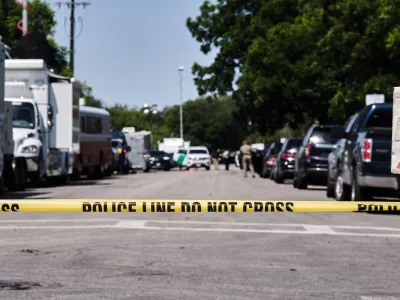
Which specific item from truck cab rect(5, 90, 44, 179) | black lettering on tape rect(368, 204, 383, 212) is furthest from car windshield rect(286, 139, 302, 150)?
black lettering on tape rect(368, 204, 383, 212)

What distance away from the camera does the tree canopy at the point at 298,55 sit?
1593 inches

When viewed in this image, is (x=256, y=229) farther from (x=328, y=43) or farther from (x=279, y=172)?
(x=328, y=43)

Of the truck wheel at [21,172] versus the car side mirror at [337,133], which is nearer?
the car side mirror at [337,133]

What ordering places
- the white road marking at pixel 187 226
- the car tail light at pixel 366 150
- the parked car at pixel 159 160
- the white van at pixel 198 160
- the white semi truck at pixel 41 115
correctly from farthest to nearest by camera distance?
the white van at pixel 198 160, the parked car at pixel 159 160, the white semi truck at pixel 41 115, the car tail light at pixel 366 150, the white road marking at pixel 187 226

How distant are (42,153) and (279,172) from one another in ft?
32.0

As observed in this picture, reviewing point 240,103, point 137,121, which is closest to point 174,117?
point 137,121

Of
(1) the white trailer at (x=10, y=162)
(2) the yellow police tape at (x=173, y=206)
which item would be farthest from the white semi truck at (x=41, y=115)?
(2) the yellow police tape at (x=173, y=206)

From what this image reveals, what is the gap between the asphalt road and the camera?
9344 millimetres

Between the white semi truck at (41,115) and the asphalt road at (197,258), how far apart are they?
476 inches

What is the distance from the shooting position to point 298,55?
55.9 meters

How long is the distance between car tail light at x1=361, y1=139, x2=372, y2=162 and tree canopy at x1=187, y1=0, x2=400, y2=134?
1680 cm

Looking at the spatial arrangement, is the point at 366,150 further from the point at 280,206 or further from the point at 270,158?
the point at 270,158

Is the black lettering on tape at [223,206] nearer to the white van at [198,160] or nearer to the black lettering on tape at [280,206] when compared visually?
the black lettering on tape at [280,206]

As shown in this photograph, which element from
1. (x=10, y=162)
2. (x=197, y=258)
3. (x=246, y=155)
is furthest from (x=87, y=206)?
(x=246, y=155)
